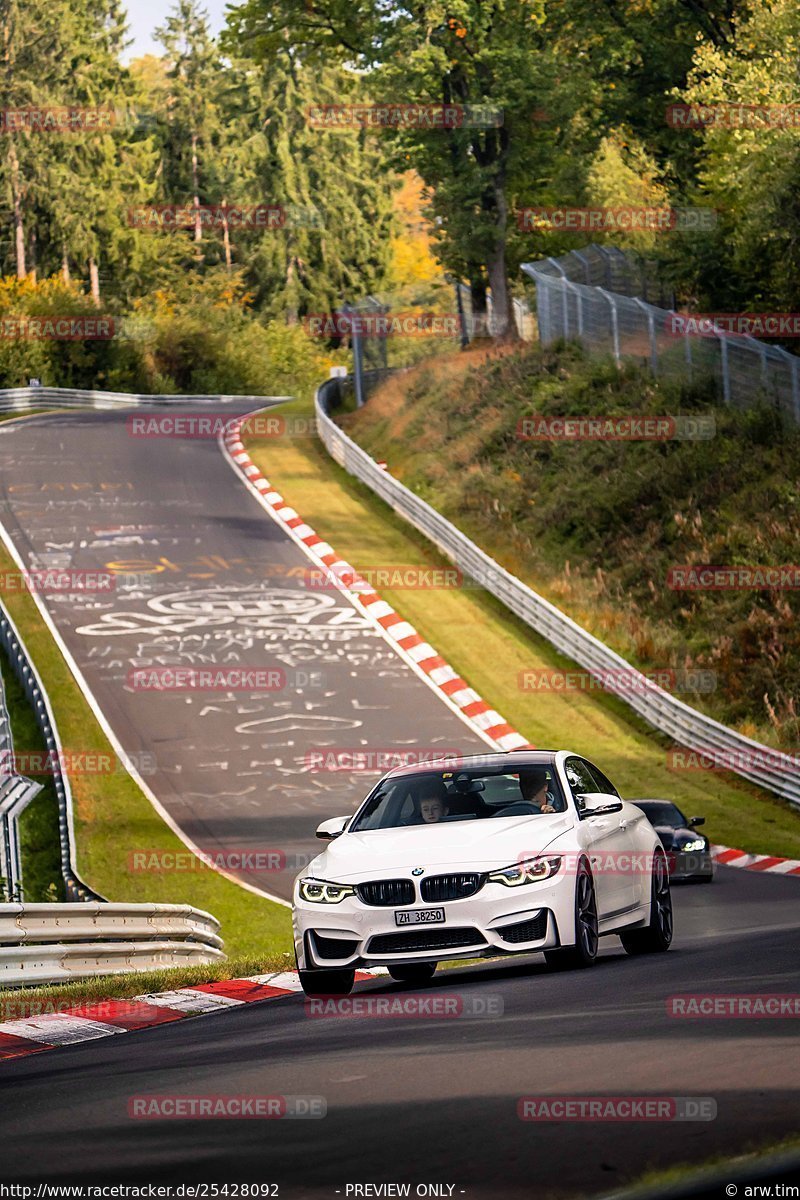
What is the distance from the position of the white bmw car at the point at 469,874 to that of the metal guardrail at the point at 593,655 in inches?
530

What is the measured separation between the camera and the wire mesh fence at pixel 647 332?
37.3 metres

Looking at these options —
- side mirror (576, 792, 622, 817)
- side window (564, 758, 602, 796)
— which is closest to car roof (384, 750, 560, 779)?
side window (564, 758, 602, 796)

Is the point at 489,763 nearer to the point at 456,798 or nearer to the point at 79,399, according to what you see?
the point at 456,798

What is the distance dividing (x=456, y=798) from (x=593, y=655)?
19.0 meters

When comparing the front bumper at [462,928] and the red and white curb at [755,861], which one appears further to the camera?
the red and white curb at [755,861]

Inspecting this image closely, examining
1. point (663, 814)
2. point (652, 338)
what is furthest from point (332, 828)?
point (652, 338)

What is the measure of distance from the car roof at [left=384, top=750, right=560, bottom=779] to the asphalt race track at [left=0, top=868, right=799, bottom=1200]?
1681mm

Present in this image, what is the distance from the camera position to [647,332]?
141 ft

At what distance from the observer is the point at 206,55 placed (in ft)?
377

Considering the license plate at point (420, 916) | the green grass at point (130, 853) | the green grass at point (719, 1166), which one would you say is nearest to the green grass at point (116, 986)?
the license plate at point (420, 916)

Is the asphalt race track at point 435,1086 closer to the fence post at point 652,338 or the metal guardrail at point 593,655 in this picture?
the metal guardrail at point 593,655

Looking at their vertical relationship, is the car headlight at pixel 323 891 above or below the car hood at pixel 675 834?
above

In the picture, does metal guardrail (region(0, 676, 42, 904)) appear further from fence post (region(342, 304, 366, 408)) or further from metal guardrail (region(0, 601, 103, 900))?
fence post (region(342, 304, 366, 408))

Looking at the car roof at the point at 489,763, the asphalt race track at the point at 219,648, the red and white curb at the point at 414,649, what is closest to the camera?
the car roof at the point at 489,763
